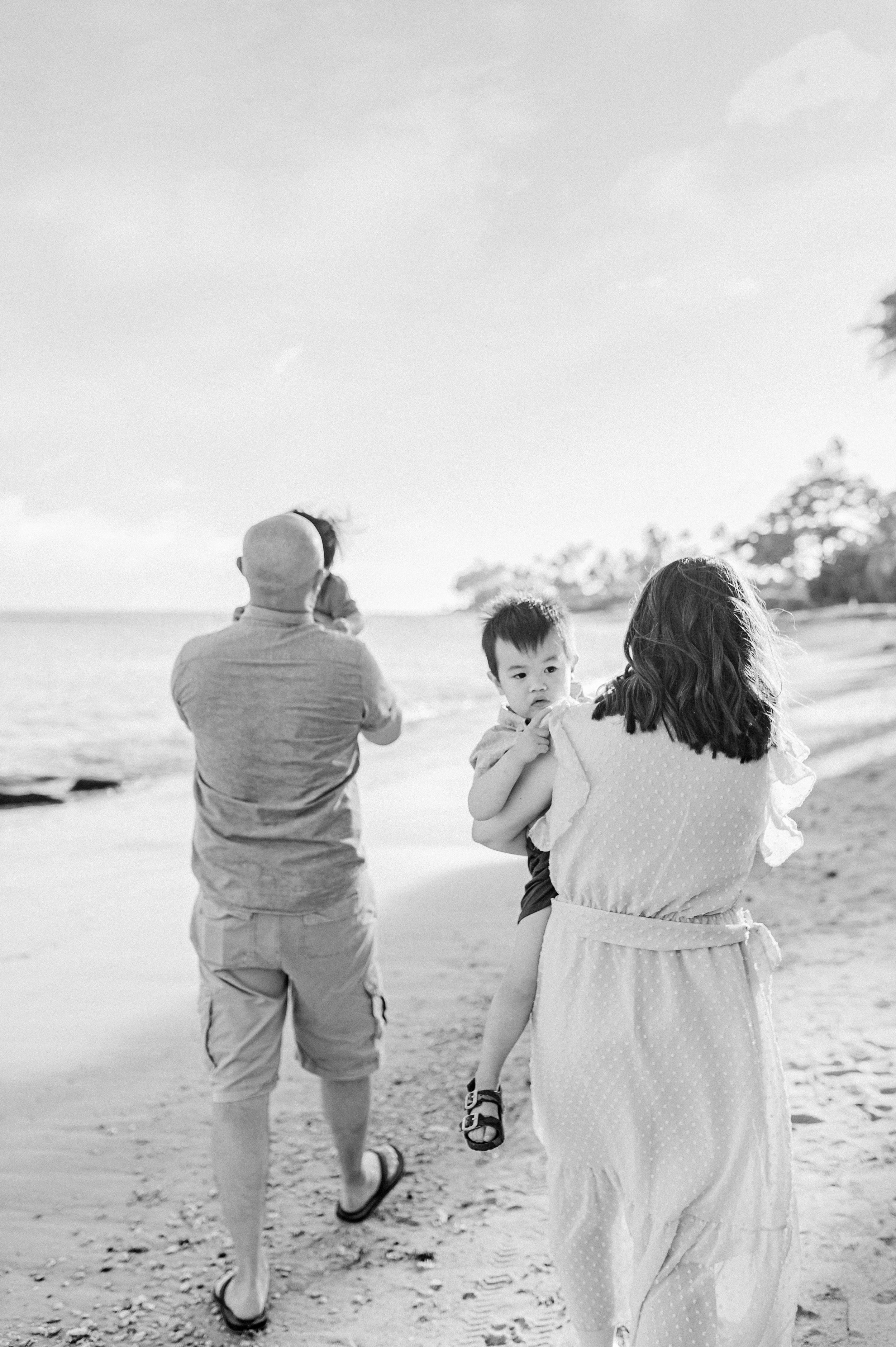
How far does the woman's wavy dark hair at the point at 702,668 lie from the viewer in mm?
1793

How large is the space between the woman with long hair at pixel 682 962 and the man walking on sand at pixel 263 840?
920mm

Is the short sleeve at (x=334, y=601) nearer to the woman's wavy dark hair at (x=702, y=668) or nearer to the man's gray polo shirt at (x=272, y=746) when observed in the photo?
the man's gray polo shirt at (x=272, y=746)

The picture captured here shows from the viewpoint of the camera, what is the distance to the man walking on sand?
2.63 metres

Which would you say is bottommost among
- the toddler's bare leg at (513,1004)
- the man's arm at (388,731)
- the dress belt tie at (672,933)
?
the toddler's bare leg at (513,1004)

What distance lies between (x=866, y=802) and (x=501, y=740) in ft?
21.4

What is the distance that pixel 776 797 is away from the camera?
193 cm

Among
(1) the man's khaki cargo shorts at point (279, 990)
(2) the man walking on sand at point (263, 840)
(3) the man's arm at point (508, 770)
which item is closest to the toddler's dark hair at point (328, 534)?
(2) the man walking on sand at point (263, 840)

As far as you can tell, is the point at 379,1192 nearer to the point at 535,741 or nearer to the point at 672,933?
the point at 672,933

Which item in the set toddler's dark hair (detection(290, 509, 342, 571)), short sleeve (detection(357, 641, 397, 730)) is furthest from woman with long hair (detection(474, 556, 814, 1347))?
toddler's dark hair (detection(290, 509, 342, 571))

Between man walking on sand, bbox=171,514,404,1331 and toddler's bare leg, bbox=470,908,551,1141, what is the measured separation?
696 mm

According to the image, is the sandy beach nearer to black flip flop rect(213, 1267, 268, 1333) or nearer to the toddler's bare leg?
black flip flop rect(213, 1267, 268, 1333)

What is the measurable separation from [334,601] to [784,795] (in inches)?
58.3

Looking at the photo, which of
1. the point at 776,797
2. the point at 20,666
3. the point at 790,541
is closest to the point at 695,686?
the point at 776,797

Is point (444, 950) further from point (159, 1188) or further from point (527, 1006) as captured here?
point (527, 1006)
